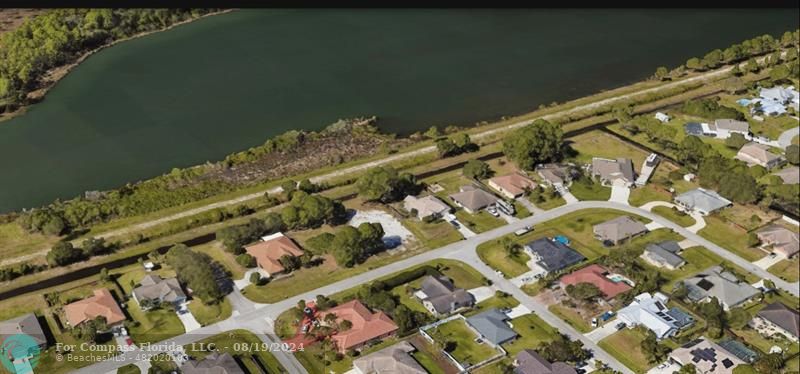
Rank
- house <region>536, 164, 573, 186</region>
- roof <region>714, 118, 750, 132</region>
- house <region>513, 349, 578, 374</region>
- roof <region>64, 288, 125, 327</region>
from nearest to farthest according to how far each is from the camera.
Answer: house <region>513, 349, 578, 374</region> → roof <region>64, 288, 125, 327</region> → house <region>536, 164, 573, 186</region> → roof <region>714, 118, 750, 132</region>

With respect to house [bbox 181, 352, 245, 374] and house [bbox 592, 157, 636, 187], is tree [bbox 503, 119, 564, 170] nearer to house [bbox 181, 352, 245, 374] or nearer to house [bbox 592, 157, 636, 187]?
house [bbox 592, 157, 636, 187]

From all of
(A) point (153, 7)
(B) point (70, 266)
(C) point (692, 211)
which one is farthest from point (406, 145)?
(A) point (153, 7)

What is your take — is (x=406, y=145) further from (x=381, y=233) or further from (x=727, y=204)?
(x=727, y=204)

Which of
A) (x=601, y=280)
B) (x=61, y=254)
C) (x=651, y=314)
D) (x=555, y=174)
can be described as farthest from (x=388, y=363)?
(x=555, y=174)

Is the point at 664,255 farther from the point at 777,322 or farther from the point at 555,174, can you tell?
the point at 555,174

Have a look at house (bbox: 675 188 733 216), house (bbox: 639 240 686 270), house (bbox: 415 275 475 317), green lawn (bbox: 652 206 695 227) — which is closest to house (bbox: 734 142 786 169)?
house (bbox: 675 188 733 216)

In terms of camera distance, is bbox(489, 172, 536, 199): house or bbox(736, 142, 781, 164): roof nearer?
bbox(489, 172, 536, 199): house

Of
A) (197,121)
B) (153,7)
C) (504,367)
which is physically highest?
(153,7)
